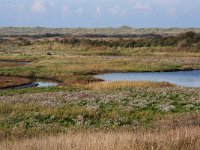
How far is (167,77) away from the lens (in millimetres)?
52938

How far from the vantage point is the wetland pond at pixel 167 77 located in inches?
1876

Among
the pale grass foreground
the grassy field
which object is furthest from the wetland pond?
the pale grass foreground

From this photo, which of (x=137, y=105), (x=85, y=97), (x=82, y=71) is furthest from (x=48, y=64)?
(x=137, y=105)

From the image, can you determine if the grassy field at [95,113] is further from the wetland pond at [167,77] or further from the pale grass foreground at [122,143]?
the wetland pond at [167,77]

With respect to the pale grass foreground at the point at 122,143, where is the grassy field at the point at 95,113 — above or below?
below

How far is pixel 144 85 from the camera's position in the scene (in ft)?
131

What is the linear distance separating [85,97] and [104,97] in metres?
1.38

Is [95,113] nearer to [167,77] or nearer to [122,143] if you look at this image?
[122,143]

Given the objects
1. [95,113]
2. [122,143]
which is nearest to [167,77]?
[95,113]

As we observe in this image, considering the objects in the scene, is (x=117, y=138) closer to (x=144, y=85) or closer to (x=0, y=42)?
(x=144, y=85)

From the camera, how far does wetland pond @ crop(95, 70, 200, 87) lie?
1876 inches

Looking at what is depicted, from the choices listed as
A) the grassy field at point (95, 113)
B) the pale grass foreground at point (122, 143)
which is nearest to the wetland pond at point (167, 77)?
the grassy field at point (95, 113)

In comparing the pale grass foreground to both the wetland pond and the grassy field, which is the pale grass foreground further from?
the wetland pond

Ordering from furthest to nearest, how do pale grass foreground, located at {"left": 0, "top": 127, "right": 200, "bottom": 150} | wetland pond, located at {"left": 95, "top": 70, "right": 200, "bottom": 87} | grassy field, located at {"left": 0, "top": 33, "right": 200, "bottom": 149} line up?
wetland pond, located at {"left": 95, "top": 70, "right": 200, "bottom": 87} → grassy field, located at {"left": 0, "top": 33, "right": 200, "bottom": 149} → pale grass foreground, located at {"left": 0, "top": 127, "right": 200, "bottom": 150}
